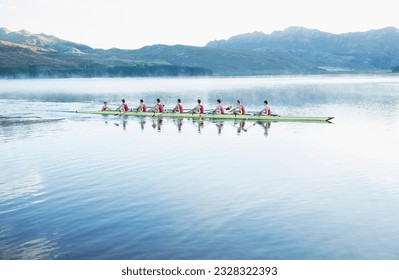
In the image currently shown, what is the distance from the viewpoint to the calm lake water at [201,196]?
13938 millimetres

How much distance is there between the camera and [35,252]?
44.5ft

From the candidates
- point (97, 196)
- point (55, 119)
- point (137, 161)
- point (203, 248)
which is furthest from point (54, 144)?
point (203, 248)

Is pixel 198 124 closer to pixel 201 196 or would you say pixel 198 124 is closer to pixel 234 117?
pixel 234 117

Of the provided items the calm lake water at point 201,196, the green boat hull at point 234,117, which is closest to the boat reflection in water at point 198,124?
the green boat hull at point 234,117

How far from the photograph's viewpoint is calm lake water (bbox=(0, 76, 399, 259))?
45.7ft

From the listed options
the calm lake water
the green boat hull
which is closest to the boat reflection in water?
the green boat hull

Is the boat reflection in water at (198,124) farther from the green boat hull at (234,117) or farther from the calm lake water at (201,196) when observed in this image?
the calm lake water at (201,196)

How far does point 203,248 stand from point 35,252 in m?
5.42

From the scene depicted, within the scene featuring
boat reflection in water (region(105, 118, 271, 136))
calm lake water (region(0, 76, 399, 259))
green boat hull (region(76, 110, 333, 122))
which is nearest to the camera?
calm lake water (region(0, 76, 399, 259))

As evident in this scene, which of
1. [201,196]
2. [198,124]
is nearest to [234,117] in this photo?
[198,124]

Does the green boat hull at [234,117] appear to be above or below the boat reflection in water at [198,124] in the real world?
above

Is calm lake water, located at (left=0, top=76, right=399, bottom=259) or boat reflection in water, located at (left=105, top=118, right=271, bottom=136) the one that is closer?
calm lake water, located at (left=0, top=76, right=399, bottom=259)

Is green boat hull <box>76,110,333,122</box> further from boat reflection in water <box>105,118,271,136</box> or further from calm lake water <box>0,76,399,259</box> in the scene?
calm lake water <box>0,76,399,259</box>
